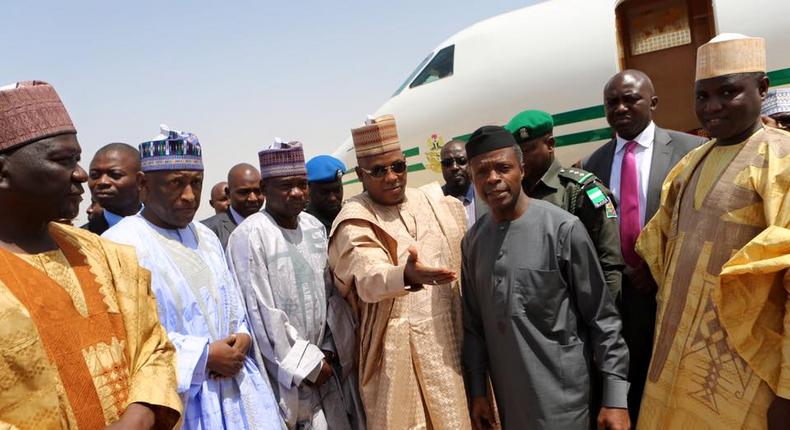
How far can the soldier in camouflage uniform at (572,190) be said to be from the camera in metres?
2.91

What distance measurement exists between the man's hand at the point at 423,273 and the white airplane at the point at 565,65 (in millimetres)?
4197

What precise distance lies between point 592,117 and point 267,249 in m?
5.23

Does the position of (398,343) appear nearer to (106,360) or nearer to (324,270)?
(324,270)

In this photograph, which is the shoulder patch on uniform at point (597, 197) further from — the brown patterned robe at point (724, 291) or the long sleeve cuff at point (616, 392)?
the long sleeve cuff at point (616, 392)

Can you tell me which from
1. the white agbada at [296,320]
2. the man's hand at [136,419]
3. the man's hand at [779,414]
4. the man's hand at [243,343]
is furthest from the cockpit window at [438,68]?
the man's hand at [136,419]

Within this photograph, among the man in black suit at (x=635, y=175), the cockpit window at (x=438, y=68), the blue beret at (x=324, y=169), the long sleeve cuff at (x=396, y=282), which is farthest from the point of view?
the cockpit window at (x=438, y=68)

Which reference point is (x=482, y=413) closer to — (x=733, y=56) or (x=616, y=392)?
(x=616, y=392)

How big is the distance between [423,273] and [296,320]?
0.87 meters

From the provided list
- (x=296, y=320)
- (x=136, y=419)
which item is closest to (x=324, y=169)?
(x=296, y=320)

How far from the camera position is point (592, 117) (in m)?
7.23

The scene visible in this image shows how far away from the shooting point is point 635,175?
130 inches

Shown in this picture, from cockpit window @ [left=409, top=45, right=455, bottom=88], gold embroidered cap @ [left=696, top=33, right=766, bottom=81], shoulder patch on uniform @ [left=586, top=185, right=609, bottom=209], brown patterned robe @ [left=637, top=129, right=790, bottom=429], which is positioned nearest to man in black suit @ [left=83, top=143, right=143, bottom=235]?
shoulder patch on uniform @ [left=586, top=185, right=609, bottom=209]

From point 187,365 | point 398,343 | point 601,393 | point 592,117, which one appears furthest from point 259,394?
point 592,117

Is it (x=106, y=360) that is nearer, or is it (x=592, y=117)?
(x=106, y=360)
